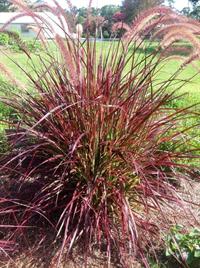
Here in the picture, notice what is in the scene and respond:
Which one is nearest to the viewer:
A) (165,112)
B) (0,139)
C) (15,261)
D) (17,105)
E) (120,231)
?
(15,261)

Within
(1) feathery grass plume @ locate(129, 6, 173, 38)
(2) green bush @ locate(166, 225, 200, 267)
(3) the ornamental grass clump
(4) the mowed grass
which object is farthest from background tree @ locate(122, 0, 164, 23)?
(2) green bush @ locate(166, 225, 200, 267)

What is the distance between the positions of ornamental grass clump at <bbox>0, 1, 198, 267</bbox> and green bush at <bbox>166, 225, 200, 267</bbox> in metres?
0.16

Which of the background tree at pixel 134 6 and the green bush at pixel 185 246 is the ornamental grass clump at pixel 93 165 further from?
the background tree at pixel 134 6

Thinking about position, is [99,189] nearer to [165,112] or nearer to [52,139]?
[52,139]

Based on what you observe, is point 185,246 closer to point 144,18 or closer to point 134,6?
point 144,18

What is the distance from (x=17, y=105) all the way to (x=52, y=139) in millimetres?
398

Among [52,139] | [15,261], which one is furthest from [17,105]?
[15,261]

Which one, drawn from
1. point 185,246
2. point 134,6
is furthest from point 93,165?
point 134,6

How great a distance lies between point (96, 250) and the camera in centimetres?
292

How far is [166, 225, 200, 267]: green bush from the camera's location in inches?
107

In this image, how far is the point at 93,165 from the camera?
2.94 metres

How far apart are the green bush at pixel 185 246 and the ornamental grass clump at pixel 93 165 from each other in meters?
0.16

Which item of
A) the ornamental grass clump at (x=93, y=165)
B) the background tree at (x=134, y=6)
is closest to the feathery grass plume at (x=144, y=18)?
the ornamental grass clump at (x=93, y=165)

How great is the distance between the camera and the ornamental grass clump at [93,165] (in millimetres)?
2855
